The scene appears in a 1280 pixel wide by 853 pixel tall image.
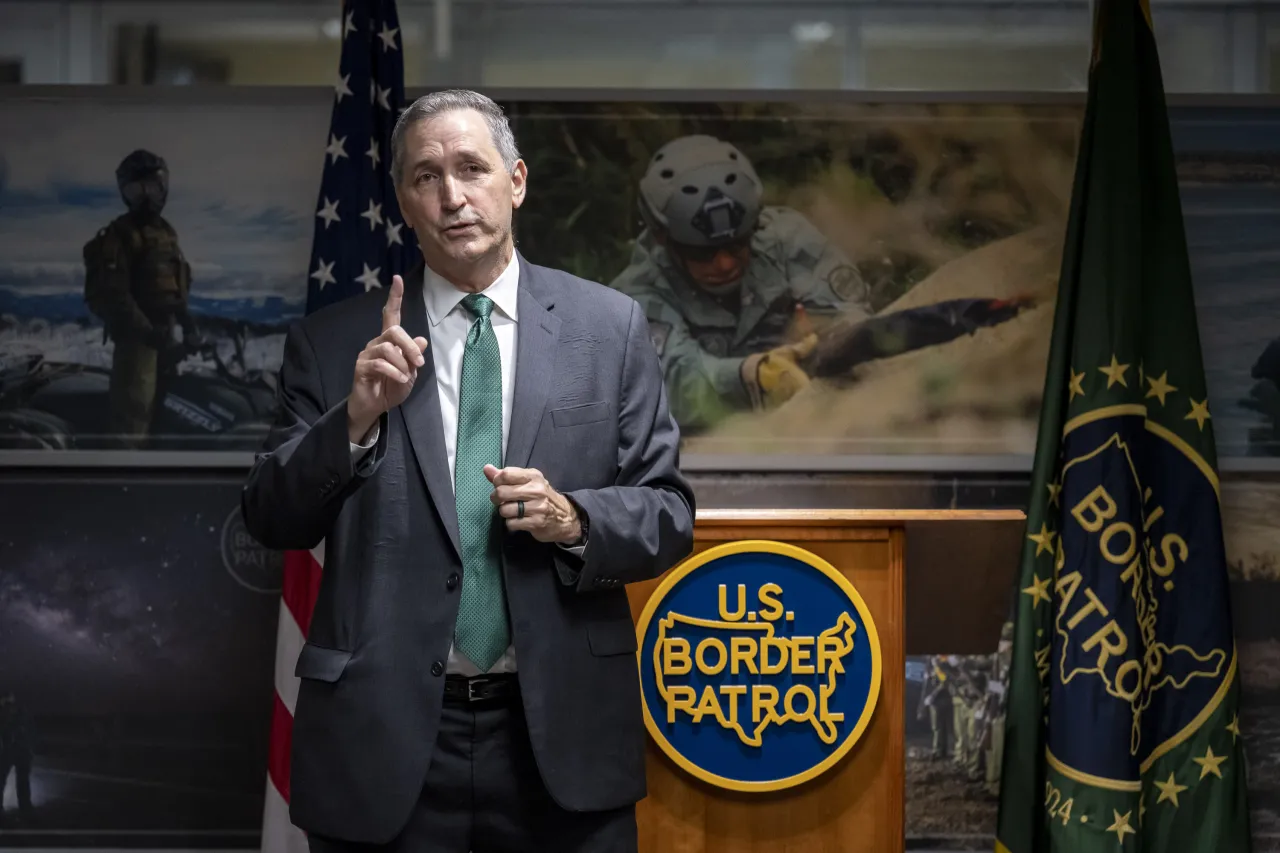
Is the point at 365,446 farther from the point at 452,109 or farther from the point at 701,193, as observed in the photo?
the point at 701,193

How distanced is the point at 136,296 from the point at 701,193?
1740mm

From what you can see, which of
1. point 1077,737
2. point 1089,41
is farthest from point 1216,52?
point 1077,737

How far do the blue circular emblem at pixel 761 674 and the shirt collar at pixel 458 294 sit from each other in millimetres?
674

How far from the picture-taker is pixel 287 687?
134 inches

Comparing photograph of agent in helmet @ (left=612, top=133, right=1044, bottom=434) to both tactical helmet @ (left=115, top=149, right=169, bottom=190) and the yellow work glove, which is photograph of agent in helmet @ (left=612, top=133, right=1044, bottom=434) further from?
tactical helmet @ (left=115, top=149, right=169, bottom=190)

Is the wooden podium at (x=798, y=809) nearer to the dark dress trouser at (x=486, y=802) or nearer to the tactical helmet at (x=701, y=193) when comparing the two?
the dark dress trouser at (x=486, y=802)

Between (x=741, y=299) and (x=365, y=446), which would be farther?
(x=741, y=299)

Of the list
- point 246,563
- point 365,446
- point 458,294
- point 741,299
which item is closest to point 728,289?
point 741,299

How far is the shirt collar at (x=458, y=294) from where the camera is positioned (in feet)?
6.23

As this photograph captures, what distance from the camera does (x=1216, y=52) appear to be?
3.97 m

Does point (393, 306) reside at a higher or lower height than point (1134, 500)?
higher

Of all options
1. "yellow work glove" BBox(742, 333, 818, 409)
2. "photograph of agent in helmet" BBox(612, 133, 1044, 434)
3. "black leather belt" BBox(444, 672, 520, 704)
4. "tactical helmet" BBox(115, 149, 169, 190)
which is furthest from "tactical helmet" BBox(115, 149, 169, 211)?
"black leather belt" BBox(444, 672, 520, 704)

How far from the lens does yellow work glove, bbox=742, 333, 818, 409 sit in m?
3.94

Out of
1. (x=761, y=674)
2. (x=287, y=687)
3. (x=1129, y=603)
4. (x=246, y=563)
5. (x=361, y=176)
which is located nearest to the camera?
(x=761, y=674)
